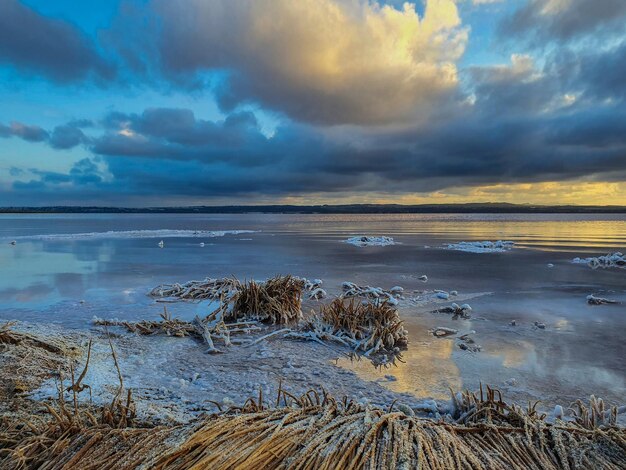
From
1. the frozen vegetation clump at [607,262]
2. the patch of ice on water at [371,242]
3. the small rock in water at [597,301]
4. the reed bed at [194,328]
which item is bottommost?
the patch of ice on water at [371,242]

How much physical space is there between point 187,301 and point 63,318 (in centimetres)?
274

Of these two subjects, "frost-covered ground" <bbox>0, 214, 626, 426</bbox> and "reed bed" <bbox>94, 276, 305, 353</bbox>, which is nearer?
"frost-covered ground" <bbox>0, 214, 626, 426</bbox>

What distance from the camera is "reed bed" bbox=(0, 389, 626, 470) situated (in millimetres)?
1851

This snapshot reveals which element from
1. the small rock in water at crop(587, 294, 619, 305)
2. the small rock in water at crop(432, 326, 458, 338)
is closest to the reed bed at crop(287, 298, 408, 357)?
the small rock in water at crop(432, 326, 458, 338)

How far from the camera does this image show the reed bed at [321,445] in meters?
1.85

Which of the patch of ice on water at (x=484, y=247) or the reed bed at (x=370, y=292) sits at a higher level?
the reed bed at (x=370, y=292)

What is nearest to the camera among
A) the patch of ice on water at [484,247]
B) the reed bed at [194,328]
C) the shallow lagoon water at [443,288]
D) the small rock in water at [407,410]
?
the small rock in water at [407,410]

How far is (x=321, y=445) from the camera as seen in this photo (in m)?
1.91

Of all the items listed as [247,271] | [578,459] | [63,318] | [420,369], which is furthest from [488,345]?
[247,271]

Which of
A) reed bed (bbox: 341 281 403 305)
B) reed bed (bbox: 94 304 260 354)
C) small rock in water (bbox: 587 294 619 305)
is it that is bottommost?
reed bed (bbox: 341 281 403 305)

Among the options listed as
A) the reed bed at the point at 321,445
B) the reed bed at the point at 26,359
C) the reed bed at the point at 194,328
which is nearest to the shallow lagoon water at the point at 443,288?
the reed bed at the point at 194,328

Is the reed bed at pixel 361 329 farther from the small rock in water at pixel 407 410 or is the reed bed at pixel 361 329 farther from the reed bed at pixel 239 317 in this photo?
the small rock in water at pixel 407 410

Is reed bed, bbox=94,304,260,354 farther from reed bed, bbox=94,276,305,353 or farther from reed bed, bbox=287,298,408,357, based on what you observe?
reed bed, bbox=287,298,408,357

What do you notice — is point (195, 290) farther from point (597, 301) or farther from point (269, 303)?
point (597, 301)
